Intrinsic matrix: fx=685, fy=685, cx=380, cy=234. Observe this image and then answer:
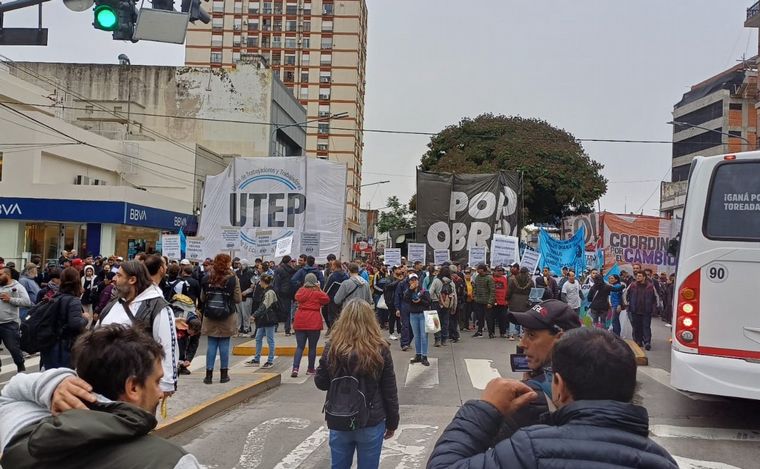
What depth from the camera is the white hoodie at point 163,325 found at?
508 cm

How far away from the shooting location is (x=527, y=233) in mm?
61844

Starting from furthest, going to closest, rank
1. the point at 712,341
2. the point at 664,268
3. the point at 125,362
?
the point at 664,268
the point at 712,341
the point at 125,362

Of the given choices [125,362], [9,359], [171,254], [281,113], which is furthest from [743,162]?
[281,113]

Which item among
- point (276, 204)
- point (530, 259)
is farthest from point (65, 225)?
point (530, 259)

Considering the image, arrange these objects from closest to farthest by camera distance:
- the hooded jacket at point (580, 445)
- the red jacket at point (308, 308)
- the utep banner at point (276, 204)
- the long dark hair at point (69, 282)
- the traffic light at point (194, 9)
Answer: the hooded jacket at point (580, 445) → the long dark hair at point (69, 282) → the traffic light at point (194, 9) → the red jacket at point (308, 308) → the utep banner at point (276, 204)

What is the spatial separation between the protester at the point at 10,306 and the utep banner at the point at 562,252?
17104 mm

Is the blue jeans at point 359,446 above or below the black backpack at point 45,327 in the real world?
below

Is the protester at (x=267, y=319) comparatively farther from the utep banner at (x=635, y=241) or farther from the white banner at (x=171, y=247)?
the utep banner at (x=635, y=241)

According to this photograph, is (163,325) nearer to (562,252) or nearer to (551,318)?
(551,318)

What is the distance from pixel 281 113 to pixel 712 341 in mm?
48665

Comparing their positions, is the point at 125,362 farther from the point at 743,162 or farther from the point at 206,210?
the point at 206,210

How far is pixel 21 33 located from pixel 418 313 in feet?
25.6

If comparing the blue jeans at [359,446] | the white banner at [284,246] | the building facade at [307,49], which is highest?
the building facade at [307,49]

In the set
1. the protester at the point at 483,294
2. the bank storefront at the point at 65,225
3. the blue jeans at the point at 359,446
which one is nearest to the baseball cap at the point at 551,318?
the blue jeans at the point at 359,446
